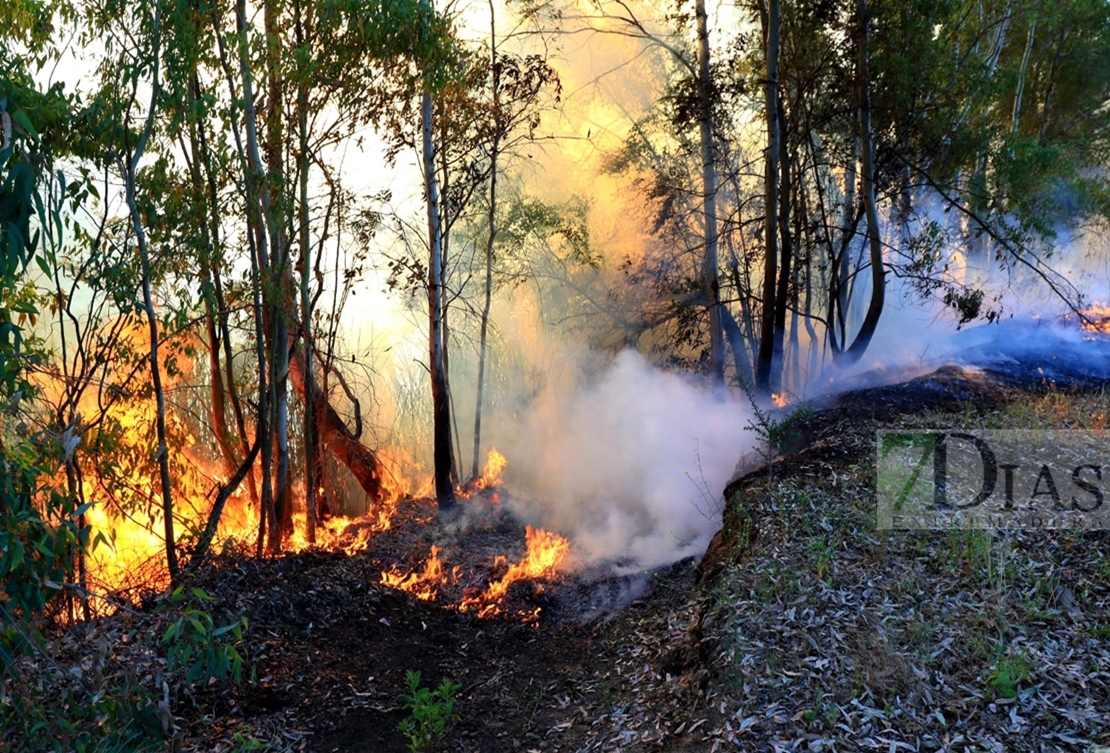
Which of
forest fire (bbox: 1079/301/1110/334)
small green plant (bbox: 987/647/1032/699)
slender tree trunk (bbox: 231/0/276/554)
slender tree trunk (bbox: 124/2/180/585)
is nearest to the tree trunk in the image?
slender tree trunk (bbox: 231/0/276/554)

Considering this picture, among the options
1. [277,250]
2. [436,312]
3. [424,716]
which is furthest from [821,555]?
[436,312]

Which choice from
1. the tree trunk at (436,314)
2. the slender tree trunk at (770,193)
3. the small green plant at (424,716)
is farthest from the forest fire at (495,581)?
the slender tree trunk at (770,193)

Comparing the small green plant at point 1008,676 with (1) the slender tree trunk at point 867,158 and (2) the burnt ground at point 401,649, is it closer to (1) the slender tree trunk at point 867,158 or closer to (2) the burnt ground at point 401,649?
(2) the burnt ground at point 401,649

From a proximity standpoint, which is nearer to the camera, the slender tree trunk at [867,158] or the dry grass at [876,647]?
the dry grass at [876,647]

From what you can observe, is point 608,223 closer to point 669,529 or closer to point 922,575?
point 669,529

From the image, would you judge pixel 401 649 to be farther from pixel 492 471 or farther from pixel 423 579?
pixel 492 471

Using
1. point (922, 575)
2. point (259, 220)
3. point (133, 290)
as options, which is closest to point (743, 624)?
point (922, 575)

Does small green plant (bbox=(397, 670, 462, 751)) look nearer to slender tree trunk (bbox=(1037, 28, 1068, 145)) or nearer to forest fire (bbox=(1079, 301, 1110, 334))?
forest fire (bbox=(1079, 301, 1110, 334))

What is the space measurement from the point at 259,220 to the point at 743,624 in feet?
18.9

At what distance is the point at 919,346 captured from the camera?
15109 mm

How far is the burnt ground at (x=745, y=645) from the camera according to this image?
3930 mm

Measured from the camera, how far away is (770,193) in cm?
995

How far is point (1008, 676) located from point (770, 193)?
7133 millimetres

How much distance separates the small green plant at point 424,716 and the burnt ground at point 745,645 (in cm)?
11
